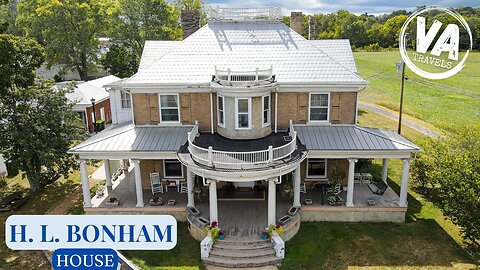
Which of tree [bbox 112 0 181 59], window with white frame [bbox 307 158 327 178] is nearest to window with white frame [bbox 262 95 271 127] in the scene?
window with white frame [bbox 307 158 327 178]

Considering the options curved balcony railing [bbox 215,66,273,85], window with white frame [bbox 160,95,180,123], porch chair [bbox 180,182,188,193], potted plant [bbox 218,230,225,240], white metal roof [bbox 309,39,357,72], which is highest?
white metal roof [bbox 309,39,357,72]

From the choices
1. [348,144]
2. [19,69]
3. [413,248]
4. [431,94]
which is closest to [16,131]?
[19,69]

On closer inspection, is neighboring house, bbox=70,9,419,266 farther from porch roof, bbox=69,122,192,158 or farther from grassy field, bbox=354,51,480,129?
grassy field, bbox=354,51,480,129

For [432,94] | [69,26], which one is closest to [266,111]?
[69,26]

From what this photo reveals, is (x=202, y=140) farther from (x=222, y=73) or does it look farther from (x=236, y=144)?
(x=222, y=73)

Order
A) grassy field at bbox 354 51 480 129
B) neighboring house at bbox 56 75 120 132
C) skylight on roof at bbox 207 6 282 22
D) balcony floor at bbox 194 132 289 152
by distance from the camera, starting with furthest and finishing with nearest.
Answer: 1. grassy field at bbox 354 51 480 129
2. neighboring house at bbox 56 75 120 132
3. skylight on roof at bbox 207 6 282 22
4. balcony floor at bbox 194 132 289 152

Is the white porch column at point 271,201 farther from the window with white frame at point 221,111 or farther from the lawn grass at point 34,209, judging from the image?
the lawn grass at point 34,209
